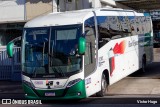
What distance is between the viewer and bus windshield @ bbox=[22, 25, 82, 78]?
497 inches

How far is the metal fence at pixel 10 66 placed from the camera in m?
20.6

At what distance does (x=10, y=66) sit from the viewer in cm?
2109

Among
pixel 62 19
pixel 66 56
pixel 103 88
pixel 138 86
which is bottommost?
pixel 138 86

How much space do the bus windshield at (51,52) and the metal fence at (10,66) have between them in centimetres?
748

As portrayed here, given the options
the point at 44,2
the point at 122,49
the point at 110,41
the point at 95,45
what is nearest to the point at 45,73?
the point at 95,45

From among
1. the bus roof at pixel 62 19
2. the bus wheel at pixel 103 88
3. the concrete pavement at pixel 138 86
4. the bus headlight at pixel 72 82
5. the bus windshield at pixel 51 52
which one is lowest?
the concrete pavement at pixel 138 86

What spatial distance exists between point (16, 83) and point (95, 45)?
7243 mm

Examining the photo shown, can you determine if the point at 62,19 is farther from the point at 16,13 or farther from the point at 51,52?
the point at 16,13

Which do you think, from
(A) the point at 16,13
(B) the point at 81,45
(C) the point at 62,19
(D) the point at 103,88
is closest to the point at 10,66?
(A) the point at 16,13

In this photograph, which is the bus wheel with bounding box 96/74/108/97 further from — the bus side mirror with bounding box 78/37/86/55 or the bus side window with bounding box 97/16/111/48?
the bus side mirror with bounding box 78/37/86/55

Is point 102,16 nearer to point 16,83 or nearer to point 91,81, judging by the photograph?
point 91,81

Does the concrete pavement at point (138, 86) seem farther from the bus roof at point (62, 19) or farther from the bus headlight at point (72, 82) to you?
the bus roof at point (62, 19)

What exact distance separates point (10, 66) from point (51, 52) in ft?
28.5

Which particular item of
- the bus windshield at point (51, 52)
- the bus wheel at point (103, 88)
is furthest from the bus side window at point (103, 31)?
the bus windshield at point (51, 52)
